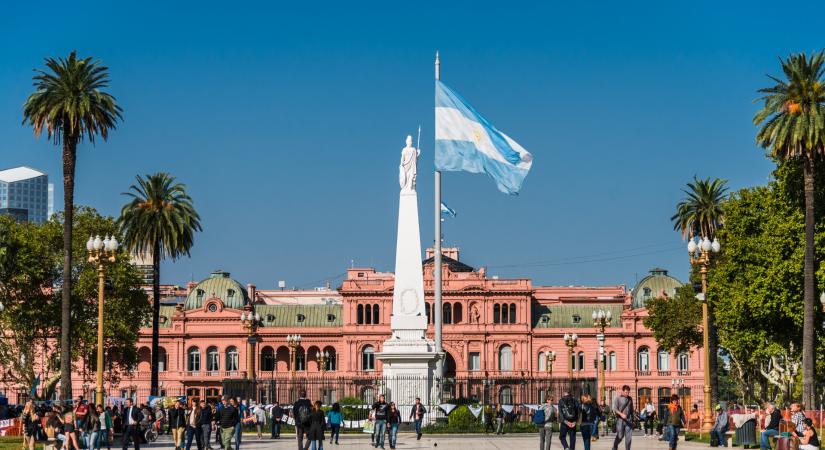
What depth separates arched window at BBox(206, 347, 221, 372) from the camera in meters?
126

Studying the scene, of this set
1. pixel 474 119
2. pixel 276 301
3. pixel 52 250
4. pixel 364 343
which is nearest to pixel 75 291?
pixel 52 250

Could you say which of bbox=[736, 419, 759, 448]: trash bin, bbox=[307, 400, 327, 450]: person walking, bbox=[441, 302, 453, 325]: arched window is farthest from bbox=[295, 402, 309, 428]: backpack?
bbox=[441, 302, 453, 325]: arched window

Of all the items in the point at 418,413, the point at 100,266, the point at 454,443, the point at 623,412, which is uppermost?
the point at 100,266

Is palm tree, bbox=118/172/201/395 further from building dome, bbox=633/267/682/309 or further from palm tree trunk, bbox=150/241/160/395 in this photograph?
building dome, bbox=633/267/682/309

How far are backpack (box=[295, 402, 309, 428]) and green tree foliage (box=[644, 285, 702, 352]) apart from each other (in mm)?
54942

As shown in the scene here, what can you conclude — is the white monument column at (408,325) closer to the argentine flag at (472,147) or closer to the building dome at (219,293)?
the argentine flag at (472,147)

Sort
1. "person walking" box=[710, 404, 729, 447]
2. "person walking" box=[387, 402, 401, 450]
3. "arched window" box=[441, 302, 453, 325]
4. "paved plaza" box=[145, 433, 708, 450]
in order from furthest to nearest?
"arched window" box=[441, 302, 453, 325]
"person walking" box=[710, 404, 729, 447]
"paved plaza" box=[145, 433, 708, 450]
"person walking" box=[387, 402, 401, 450]

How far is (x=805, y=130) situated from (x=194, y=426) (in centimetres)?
2968

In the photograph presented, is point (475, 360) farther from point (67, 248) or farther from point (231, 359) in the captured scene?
point (67, 248)

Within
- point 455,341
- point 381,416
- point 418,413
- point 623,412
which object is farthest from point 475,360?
point 623,412

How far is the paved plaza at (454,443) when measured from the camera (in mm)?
41219

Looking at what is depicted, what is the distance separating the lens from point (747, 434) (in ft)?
138

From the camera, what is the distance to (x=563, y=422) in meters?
33.3

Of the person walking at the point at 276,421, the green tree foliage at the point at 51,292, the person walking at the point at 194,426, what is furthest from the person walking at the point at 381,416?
the green tree foliage at the point at 51,292
